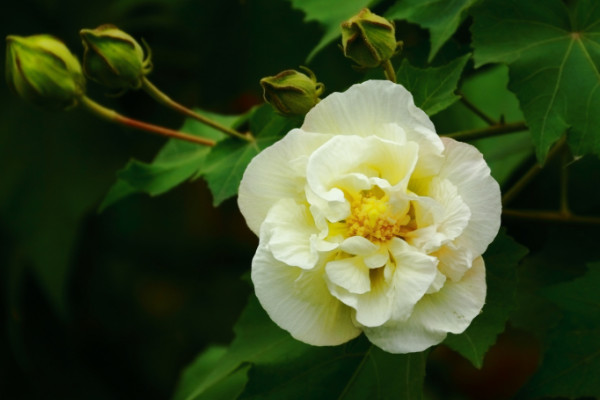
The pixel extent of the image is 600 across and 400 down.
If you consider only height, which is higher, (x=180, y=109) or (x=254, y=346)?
(x=180, y=109)

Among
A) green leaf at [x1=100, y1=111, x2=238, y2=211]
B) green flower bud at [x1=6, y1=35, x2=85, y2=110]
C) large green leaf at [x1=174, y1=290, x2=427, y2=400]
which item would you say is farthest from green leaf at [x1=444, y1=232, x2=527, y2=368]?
green flower bud at [x1=6, y1=35, x2=85, y2=110]

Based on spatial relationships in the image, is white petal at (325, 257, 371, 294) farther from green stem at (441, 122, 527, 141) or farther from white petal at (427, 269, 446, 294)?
green stem at (441, 122, 527, 141)

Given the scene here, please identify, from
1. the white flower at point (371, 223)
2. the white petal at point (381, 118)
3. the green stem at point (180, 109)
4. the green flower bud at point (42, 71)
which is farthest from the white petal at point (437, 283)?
the green flower bud at point (42, 71)

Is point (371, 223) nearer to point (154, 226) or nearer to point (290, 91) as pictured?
point (290, 91)

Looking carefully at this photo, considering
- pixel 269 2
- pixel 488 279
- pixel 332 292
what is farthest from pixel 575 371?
pixel 269 2

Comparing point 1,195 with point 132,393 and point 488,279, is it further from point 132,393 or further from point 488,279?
point 488,279

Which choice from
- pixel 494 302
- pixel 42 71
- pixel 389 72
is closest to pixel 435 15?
pixel 389 72
